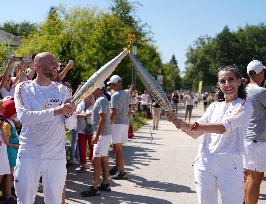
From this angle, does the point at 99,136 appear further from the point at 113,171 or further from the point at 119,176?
the point at 113,171

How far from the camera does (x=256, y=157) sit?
5645mm

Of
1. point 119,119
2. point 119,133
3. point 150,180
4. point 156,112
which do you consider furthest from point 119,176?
point 156,112

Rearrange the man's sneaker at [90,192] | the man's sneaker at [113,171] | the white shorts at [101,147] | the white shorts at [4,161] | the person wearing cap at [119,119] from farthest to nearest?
1. the man's sneaker at [113,171]
2. the person wearing cap at [119,119]
3. the white shorts at [101,147]
4. the man's sneaker at [90,192]
5. the white shorts at [4,161]

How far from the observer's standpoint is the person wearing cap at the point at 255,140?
566 centimetres

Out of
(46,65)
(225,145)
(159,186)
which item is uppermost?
(46,65)

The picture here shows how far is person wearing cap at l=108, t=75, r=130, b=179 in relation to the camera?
873 centimetres

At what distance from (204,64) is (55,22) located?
58.1 m

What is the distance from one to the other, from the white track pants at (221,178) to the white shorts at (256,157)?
1689 mm

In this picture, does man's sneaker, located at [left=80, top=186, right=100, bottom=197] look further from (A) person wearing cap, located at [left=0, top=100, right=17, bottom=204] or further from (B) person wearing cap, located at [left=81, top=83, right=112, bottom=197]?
(A) person wearing cap, located at [left=0, top=100, right=17, bottom=204]

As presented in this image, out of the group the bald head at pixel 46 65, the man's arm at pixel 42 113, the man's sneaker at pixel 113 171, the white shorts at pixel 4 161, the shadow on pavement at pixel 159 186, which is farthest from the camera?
the man's sneaker at pixel 113 171

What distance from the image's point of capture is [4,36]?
6769cm

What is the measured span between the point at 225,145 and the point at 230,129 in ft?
0.53

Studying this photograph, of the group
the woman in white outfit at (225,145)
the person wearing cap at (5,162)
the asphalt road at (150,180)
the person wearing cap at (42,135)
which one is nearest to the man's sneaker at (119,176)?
the asphalt road at (150,180)

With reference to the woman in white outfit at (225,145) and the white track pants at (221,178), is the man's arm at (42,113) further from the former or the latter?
the white track pants at (221,178)
